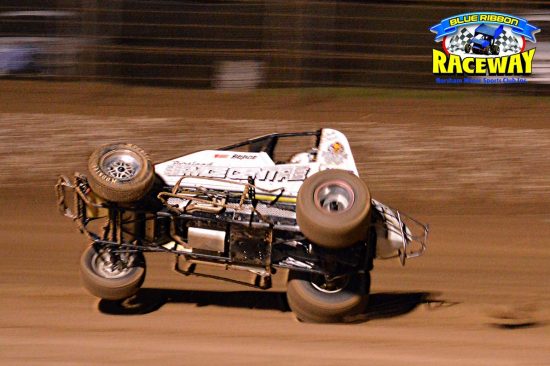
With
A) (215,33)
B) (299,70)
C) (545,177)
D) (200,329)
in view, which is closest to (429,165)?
(545,177)

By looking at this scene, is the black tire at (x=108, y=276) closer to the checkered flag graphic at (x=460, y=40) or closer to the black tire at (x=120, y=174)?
the black tire at (x=120, y=174)

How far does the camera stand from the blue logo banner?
12.1 m

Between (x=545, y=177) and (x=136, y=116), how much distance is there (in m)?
5.06

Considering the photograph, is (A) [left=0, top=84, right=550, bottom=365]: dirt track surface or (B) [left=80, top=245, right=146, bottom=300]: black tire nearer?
(A) [left=0, top=84, right=550, bottom=365]: dirt track surface

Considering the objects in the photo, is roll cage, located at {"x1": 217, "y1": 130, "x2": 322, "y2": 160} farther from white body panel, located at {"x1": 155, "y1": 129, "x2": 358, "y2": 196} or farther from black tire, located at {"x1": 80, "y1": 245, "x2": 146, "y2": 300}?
black tire, located at {"x1": 80, "y1": 245, "x2": 146, "y2": 300}

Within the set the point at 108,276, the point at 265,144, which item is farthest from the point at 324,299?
the point at 108,276

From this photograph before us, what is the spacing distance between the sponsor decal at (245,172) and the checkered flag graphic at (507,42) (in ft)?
20.4

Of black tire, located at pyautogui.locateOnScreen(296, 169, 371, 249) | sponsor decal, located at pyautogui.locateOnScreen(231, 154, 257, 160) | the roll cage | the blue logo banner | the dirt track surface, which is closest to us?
the dirt track surface

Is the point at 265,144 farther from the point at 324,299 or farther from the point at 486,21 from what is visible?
the point at 486,21

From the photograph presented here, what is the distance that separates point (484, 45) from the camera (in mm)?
12375

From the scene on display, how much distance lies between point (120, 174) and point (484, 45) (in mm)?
7061

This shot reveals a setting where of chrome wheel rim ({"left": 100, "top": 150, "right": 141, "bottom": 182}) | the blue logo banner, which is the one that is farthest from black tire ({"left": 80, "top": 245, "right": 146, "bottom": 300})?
the blue logo banner

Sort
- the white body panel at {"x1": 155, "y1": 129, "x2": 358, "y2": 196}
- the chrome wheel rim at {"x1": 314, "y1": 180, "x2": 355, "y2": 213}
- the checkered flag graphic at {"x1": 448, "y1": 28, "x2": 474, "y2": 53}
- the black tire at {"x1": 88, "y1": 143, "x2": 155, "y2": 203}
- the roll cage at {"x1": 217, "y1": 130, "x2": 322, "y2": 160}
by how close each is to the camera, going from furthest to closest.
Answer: the checkered flag graphic at {"x1": 448, "y1": 28, "x2": 474, "y2": 53}
the roll cage at {"x1": 217, "y1": 130, "x2": 322, "y2": 160}
the white body panel at {"x1": 155, "y1": 129, "x2": 358, "y2": 196}
the black tire at {"x1": 88, "y1": 143, "x2": 155, "y2": 203}
the chrome wheel rim at {"x1": 314, "y1": 180, "x2": 355, "y2": 213}

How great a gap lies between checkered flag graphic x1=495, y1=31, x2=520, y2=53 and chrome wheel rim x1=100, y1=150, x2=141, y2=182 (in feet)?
22.8
